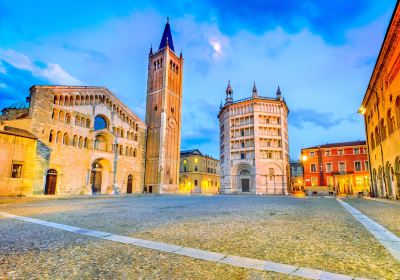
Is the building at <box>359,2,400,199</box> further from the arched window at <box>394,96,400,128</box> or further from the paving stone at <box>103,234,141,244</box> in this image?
the paving stone at <box>103,234,141,244</box>

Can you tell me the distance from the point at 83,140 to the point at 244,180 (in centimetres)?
3281

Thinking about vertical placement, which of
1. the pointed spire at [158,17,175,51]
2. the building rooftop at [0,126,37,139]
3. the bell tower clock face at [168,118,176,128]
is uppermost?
the pointed spire at [158,17,175,51]

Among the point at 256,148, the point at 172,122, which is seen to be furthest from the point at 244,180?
the point at 172,122

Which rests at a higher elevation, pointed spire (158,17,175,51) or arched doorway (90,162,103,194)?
pointed spire (158,17,175,51)

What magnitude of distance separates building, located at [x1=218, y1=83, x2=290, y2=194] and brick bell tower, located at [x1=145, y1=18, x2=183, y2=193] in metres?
12.9

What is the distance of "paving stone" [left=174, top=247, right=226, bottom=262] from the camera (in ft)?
12.8

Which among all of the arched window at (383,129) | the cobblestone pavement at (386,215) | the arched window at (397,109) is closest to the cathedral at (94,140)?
the cobblestone pavement at (386,215)

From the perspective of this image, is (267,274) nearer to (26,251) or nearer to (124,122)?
(26,251)

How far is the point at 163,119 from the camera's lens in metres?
43.1

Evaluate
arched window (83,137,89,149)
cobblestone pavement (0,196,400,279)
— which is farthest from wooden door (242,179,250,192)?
cobblestone pavement (0,196,400,279)

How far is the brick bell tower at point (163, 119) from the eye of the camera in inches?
1634

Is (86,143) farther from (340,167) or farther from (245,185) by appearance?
(340,167)

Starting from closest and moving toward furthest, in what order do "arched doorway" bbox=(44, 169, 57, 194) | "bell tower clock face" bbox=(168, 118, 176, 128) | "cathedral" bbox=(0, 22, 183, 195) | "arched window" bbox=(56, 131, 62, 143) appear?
"cathedral" bbox=(0, 22, 183, 195)
"arched doorway" bbox=(44, 169, 57, 194)
"arched window" bbox=(56, 131, 62, 143)
"bell tower clock face" bbox=(168, 118, 176, 128)

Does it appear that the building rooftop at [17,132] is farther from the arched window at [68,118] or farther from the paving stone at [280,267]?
the paving stone at [280,267]
